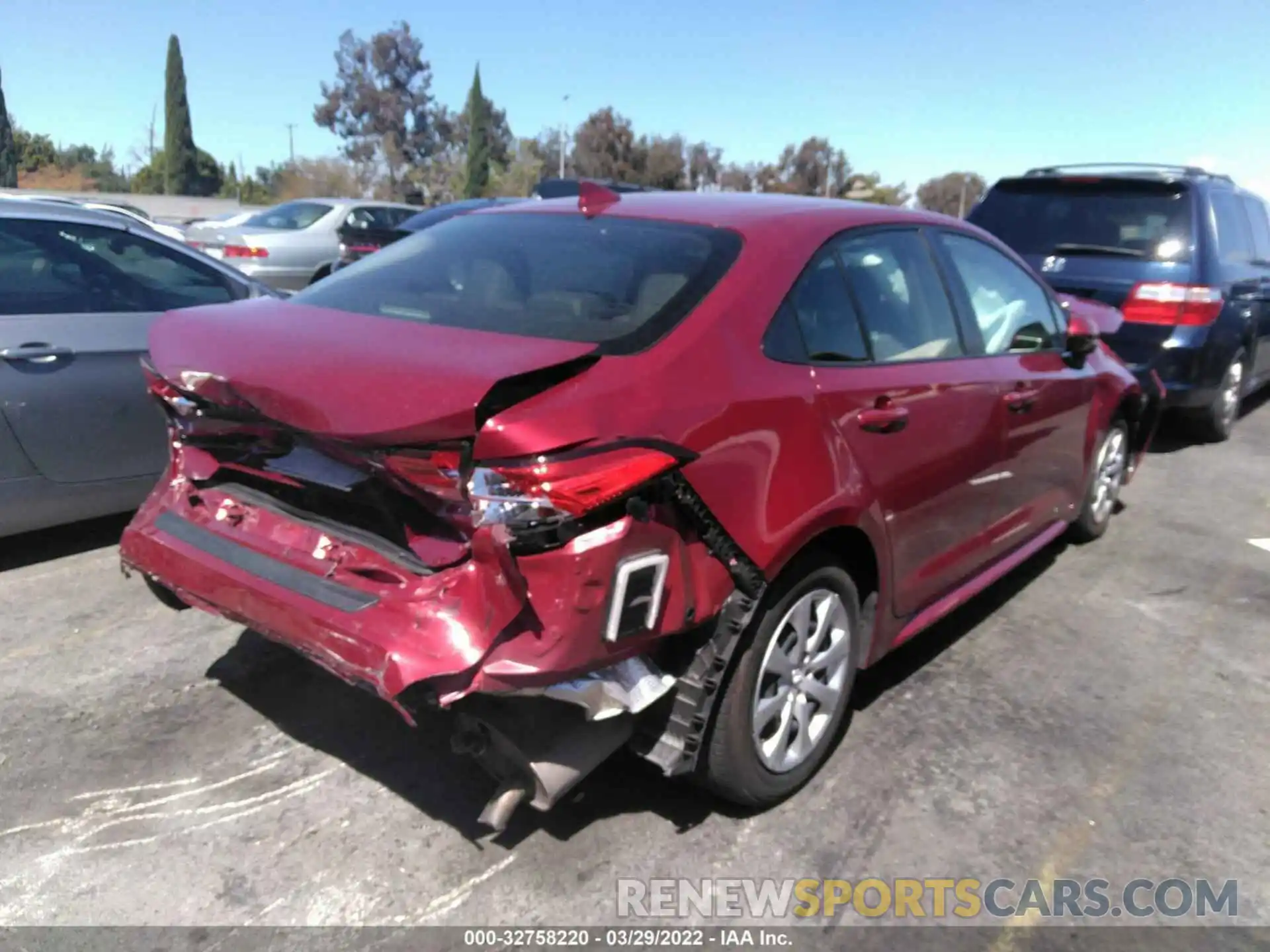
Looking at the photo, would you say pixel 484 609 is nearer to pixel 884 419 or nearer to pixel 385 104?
pixel 884 419

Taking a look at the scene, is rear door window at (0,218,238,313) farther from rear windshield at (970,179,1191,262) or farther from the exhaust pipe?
rear windshield at (970,179,1191,262)

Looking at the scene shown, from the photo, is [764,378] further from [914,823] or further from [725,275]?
[914,823]

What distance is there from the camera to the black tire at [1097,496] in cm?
509

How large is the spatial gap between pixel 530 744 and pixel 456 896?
0.50 metres

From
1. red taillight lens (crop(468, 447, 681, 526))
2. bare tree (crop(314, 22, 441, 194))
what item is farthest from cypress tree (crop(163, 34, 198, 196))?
red taillight lens (crop(468, 447, 681, 526))

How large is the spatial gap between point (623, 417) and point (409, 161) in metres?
55.7

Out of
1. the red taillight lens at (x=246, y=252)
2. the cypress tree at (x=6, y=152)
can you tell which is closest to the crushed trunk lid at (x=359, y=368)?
the red taillight lens at (x=246, y=252)

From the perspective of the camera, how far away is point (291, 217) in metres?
13.7

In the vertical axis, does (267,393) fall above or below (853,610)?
above

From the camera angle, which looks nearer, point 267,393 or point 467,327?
point 267,393

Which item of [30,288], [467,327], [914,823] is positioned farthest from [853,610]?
[30,288]

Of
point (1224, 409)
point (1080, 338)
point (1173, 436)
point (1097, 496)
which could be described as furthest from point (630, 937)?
point (1173, 436)

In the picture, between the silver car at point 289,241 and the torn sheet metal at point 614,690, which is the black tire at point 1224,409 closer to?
the torn sheet metal at point 614,690

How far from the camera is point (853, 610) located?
3094 mm
